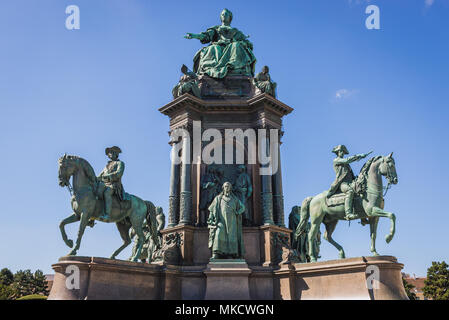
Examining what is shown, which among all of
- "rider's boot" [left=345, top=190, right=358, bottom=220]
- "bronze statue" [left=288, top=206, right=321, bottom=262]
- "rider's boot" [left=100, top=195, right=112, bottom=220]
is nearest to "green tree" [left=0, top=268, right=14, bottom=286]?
"rider's boot" [left=100, top=195, right=112, bottom=220]

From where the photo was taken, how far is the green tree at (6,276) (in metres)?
58.8

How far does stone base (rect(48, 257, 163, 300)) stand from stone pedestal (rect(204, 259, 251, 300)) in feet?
6.22

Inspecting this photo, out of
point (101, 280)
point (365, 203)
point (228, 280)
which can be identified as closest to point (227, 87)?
point (365, 203)

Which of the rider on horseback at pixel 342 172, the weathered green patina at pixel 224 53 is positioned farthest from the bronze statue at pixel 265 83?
the rider on horseback at pixel 342 172

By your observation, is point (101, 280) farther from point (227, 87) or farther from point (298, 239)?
point (227, 87)

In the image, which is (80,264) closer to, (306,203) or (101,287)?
(101,287)

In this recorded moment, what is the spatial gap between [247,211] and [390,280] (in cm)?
562

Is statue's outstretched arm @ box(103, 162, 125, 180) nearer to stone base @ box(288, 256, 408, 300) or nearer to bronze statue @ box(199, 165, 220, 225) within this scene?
bronze statue @ box(199, 165, 220, 225)

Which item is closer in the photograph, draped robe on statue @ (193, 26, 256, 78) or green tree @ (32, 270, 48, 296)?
draped robe on statue @ (193, 26, 256, 78)

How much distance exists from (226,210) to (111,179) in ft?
13.4

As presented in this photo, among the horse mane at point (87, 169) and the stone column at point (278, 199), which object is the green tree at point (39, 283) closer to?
the horse mane at point (87, 169)

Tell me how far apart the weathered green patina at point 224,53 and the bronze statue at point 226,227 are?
572 cm

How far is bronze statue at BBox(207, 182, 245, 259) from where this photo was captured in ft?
46.5

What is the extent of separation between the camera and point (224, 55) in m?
18.1
